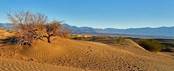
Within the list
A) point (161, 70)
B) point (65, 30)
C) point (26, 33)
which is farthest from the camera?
point (65, 30)

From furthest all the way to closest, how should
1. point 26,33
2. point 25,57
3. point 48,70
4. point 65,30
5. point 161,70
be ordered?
point 65,30 → point 26,33 → point 25,57 → point 161,70 → point 48,70

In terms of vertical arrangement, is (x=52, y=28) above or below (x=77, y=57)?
above

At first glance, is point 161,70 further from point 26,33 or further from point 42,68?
point 26,33

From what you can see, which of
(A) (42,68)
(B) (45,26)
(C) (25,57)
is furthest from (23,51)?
(A) (42,68)

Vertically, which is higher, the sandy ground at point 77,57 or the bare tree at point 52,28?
the bare tree at point 52,28

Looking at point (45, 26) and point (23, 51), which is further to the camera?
point (45, 26)

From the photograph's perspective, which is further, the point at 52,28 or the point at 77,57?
the point at 52,28

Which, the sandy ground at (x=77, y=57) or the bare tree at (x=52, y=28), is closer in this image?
the sandy ground at (x=77, y=57)

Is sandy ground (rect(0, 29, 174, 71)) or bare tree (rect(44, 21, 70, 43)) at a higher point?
bare tree (rect(44, 21, 70, 43))

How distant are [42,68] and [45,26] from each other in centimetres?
1330

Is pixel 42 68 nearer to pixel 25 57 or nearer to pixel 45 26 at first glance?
pixel 25 57

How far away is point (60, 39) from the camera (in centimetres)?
3288

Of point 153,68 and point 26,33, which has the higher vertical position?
point 26,33

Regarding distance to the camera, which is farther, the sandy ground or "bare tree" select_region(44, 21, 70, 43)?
"bare tree" select_region(44, 21, 70, 43)
